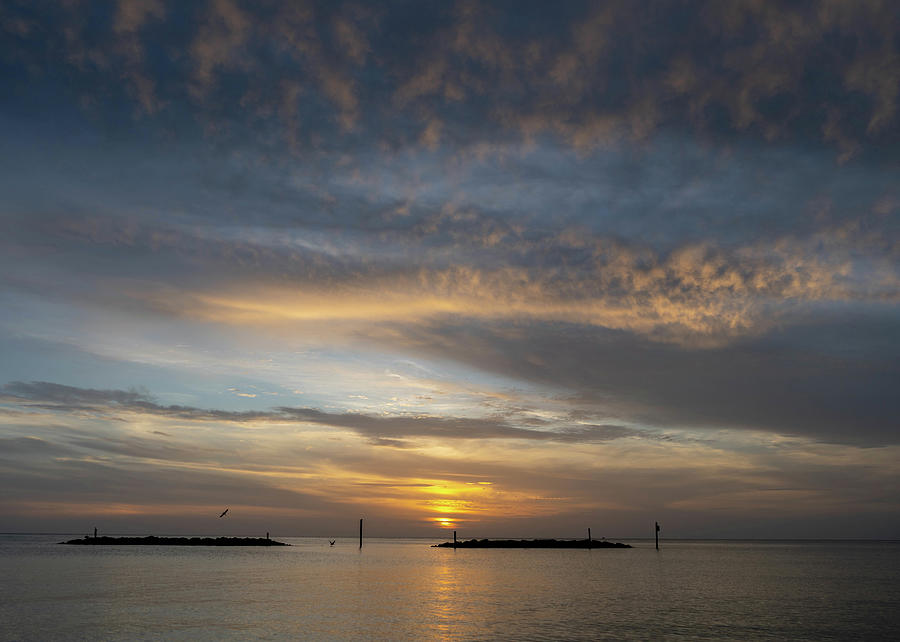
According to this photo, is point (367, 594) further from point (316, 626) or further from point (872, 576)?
point (872, 576)

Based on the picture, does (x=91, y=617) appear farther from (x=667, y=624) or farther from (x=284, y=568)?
(x=284, y=568)

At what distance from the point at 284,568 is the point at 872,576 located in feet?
235

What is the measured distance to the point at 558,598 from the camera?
48.6m

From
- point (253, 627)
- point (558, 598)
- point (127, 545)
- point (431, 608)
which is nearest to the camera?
point (253, 627)

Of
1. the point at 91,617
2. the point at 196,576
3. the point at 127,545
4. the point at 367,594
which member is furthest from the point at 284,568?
the point at 127,545

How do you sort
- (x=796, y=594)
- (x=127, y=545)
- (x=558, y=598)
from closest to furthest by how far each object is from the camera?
1. (x=558, y=598)
2. (x=796, y=594)
3. (x=127, y=545)

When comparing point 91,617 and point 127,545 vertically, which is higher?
point 91,617

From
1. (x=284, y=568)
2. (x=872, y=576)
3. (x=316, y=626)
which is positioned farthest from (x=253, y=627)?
(x=872, y=576)

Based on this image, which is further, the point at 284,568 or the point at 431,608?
the point at 284,568

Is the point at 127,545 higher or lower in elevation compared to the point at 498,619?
lower

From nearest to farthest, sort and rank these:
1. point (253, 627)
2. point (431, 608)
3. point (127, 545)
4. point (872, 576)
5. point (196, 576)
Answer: point (253, 627)
point (431, 608)
point (196, 576)
point (872, 576)
point (127, 545)

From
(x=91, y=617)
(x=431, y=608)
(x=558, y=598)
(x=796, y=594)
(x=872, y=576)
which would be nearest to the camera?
(x=91, y=617)

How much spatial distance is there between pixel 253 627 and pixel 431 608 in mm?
13105

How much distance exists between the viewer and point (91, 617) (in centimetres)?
3597
